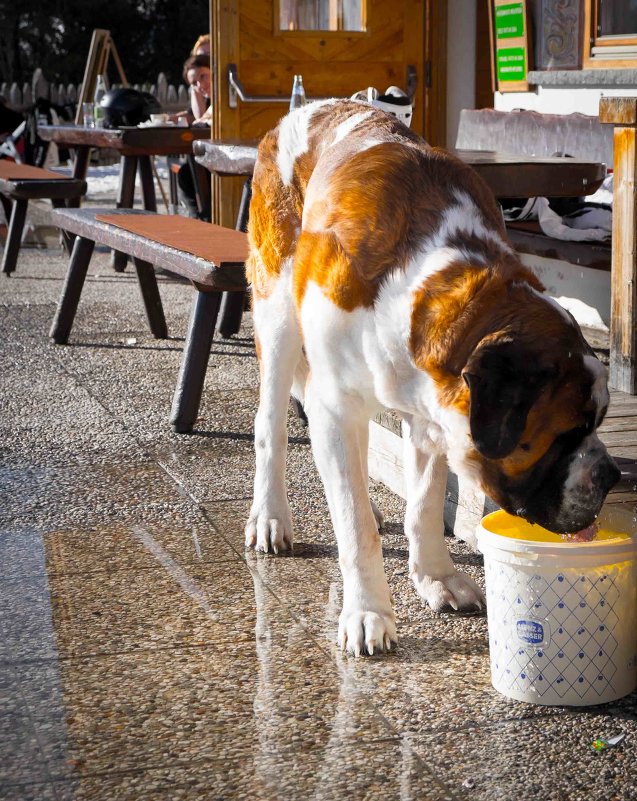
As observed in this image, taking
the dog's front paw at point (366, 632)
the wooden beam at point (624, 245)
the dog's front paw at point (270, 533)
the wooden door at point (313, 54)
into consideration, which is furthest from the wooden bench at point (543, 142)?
the dog's front paw at point (366, 632)

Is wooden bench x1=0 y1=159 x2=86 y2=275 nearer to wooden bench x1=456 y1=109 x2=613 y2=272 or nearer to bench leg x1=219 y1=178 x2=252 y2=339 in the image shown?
bench leg x1=219 y1=178 x2=252 y2=339

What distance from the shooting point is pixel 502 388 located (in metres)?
2.40

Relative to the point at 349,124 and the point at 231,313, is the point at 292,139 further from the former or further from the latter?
the point at 231,313

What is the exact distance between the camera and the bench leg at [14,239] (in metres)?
9.59

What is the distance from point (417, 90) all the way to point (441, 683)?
7545 millimetres

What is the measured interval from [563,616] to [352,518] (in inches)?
26.9

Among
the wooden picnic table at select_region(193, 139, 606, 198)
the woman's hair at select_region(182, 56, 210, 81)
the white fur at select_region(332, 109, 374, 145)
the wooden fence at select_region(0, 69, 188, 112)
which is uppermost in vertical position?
the white fur at select_region(332, 109, 374, 145)

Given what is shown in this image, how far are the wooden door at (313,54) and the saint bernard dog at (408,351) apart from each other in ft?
17.6

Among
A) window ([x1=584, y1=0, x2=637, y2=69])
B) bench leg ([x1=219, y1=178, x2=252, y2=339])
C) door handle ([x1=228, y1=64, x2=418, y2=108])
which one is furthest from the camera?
door handle ([x1=228, y1=64, x2=418, y2=108])

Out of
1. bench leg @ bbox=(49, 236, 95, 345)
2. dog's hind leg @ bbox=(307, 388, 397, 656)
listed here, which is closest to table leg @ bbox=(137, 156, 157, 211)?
bench leg @ bbox=(49, 236, 95, 345)

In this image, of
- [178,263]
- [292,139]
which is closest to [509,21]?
[178,263]

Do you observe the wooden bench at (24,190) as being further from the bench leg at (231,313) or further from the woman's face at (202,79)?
the bench leg at (231,313)

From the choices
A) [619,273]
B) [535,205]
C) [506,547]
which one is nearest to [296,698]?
[506,547]

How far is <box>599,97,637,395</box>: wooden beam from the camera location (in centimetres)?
426
